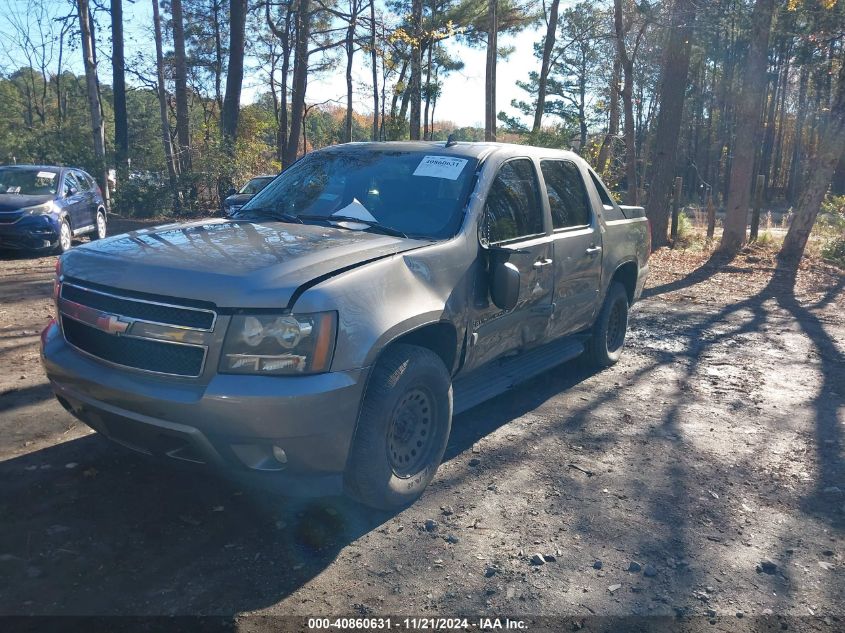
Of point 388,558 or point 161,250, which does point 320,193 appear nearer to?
point 161,250

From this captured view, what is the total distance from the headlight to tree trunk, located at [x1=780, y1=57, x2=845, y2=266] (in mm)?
12854

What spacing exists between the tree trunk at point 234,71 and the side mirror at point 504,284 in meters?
19.0

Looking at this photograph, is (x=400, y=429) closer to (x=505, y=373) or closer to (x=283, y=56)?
(x=505, y=373)

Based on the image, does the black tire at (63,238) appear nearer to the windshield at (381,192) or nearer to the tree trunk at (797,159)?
the windshield at (381,192)

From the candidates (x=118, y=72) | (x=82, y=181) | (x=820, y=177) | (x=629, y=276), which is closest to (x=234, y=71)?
(x=118, y=72)

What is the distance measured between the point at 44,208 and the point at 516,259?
9.89m

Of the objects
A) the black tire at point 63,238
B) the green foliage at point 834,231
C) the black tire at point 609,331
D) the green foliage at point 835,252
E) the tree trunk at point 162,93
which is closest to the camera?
the black tire at point 609,331

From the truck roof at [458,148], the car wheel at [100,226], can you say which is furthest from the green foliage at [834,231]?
the car wheel at [100,226]

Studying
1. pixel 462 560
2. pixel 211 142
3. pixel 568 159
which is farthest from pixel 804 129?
pixel 462 560

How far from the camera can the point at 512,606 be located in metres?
3.00

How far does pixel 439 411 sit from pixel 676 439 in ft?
6.49

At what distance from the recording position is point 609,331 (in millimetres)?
6586

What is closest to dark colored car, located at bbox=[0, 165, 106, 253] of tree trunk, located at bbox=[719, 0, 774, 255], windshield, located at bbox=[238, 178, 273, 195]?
windshield, located at bbox=[238, 178, 273, 195]

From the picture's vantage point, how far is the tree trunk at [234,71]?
A: 834 inches
